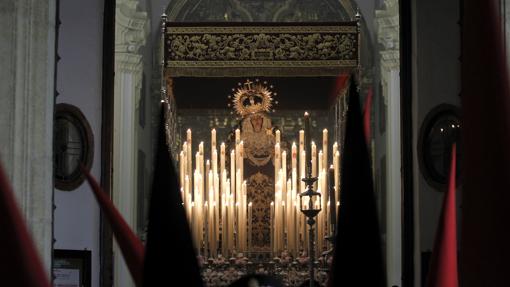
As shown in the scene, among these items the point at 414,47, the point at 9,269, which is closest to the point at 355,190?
the point at 9,269

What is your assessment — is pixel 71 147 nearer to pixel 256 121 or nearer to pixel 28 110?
pixel 28 110

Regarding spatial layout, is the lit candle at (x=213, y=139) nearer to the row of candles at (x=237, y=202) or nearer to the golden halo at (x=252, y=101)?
the row of candles at (x=237, y=202)

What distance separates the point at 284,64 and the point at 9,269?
35.2 ft

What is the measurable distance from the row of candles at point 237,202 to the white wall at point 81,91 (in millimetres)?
4868

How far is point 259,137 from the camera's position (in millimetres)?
14352

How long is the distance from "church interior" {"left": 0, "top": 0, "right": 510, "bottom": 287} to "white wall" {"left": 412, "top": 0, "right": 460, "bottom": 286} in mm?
16

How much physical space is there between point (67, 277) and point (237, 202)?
5.71 metres

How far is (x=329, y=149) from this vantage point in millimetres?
14453

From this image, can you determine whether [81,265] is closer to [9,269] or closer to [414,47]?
[414,47]

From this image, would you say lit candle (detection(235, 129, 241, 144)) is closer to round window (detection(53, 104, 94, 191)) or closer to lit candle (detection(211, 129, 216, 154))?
lit candle (detection(211, 129, 216, 154))

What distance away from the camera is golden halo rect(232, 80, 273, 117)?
1434 cm

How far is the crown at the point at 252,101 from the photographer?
47.1 feet

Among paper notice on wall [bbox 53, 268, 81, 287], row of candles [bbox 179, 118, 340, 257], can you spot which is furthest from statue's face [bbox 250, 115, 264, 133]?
paper notice on wall [bbox 53, 268, 81, 287]

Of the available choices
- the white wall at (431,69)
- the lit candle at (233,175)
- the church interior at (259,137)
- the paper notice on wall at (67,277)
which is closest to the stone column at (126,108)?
the church interior at (259,137)
